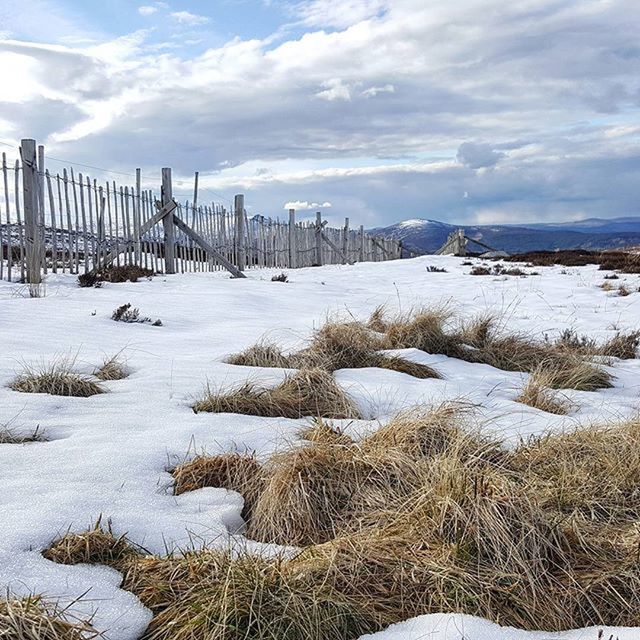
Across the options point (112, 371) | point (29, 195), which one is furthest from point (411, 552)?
point (29, 195)

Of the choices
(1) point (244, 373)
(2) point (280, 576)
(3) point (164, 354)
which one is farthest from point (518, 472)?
(3) point (164, 354)

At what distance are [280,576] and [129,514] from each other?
2.23ft

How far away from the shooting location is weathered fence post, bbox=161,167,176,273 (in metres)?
12.1

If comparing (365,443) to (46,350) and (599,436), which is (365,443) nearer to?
(599,436)

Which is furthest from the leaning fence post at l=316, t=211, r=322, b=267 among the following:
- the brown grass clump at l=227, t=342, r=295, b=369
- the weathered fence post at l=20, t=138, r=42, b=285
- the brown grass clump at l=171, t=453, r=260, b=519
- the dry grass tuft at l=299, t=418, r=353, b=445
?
the brown grass clump at l=171, t=453, r=260, b=519

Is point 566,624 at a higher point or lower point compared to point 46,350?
lower

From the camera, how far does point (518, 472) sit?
2510mm

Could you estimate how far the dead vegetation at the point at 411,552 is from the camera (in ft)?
5.37

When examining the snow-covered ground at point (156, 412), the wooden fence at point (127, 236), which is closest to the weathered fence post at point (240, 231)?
the wooden fence at point (127, 236)

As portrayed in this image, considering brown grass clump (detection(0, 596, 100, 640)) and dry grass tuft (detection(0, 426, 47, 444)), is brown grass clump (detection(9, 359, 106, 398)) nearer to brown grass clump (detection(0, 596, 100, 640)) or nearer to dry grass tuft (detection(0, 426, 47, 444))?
dry grass tuft (detection(0, 426, 47, 444))

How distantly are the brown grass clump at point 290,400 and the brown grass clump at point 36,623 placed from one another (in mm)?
1799

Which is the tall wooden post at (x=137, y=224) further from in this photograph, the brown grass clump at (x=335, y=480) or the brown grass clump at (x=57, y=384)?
the brown grass clump at (x=335, y=480)

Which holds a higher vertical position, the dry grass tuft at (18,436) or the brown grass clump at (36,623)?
the dry grass tuft at (18,436)

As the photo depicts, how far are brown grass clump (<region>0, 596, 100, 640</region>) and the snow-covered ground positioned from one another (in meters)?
0.09
